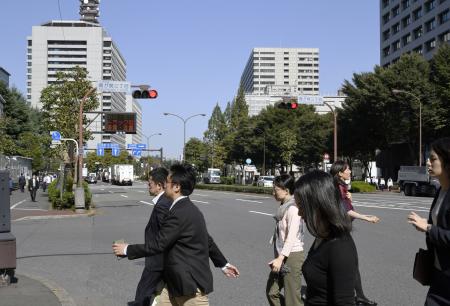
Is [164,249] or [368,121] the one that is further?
[368,121]

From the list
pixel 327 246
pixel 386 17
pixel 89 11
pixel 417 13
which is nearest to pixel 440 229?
pixel 327 246

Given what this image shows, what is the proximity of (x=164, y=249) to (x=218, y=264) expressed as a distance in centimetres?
78

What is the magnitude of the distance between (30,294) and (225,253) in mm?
4489

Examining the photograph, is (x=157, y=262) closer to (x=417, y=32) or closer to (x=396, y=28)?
(x=417, y=32)

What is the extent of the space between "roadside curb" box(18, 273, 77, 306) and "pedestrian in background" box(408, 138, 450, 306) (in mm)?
4884

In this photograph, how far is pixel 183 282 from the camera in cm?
386

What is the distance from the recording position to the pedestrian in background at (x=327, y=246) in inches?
109

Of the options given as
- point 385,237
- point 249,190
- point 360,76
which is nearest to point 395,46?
point 360,76

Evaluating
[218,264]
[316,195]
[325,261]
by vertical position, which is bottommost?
[218,264]

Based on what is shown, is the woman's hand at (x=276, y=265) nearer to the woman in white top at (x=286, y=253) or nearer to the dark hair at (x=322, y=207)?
the woman in white top at (x=286, y=253)

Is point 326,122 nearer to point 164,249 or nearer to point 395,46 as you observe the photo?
point 395,46

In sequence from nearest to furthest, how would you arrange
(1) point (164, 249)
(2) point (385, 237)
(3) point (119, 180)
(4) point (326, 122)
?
1. (1) point (164, 249)
2. (2) point (385, 237)
3. (4) point (326, 122)
4. (3) point (119, 180)

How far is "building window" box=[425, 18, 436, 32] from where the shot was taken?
2931 inches

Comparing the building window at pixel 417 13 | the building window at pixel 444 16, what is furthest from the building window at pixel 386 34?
the building window at pixel 444 16
